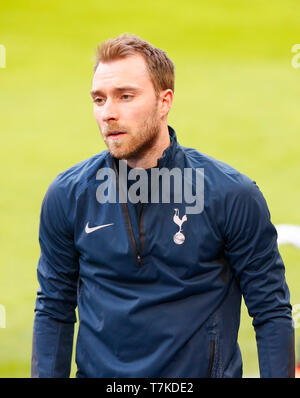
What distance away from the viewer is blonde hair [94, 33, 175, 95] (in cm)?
221

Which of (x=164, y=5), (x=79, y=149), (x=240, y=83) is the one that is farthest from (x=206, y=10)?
(x=79, y=149)

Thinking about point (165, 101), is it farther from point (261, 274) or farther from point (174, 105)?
point (174, 105)

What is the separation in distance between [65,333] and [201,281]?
458mm

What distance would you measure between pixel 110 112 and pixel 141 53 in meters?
0.20

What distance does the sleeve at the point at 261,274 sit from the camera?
2.14m

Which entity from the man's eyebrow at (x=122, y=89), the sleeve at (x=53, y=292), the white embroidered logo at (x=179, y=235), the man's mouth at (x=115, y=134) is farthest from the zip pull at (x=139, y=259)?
the man's eyebrow at (x=122, y=89)

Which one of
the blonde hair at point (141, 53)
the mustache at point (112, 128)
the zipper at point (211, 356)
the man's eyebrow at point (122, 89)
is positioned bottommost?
the zipper at point (211, 356)

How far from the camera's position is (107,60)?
2213 mm

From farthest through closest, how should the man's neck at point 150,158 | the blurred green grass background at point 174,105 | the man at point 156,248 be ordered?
1. the blurred green grass background at point 174,105
2. the man's neck at point 150,158
3. the man at point 156,248

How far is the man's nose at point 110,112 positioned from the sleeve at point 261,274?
38 cm

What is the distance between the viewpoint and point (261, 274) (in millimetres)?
2156

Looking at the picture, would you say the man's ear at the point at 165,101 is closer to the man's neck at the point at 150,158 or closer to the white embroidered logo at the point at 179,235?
the man's neck at the point at 150,158

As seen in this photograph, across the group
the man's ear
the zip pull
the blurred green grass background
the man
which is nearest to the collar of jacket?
the man
